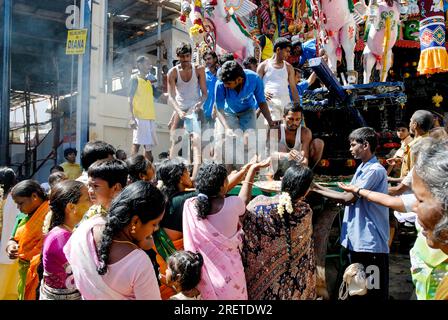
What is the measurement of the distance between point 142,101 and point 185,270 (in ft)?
16.3

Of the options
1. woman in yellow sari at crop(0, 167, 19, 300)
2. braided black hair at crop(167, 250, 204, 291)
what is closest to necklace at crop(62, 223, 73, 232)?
braided black hair at crop(167, 250, 204, 291)

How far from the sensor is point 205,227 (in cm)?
233

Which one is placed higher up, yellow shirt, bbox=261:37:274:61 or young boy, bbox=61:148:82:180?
yellow shirt, bbox=261:37:274:61

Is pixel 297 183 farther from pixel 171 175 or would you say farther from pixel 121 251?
pixel 121 251

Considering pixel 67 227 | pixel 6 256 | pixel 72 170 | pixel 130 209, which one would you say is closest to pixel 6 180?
pixel 6 256

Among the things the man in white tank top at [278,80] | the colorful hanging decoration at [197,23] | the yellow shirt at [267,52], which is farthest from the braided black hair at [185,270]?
the yellow shirt at [267,52]

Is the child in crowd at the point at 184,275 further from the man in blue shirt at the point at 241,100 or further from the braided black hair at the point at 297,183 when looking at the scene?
the man in blue shirt at the point at 241,100

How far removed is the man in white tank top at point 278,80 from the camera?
501 centimetres

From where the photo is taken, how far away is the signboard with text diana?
7.75m

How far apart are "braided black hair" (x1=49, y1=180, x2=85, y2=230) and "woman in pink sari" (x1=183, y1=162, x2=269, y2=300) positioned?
0.69 meters

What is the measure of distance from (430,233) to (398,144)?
4.73 metres

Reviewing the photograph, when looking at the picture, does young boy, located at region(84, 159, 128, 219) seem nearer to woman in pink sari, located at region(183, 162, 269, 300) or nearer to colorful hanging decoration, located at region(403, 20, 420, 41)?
woman in pink sari, located at region(183, 162, 269, 300)

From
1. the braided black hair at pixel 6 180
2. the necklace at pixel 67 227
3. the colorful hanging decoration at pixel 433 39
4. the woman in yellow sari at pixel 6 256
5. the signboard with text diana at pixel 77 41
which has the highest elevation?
the signboard with text diana at pixel 77 41

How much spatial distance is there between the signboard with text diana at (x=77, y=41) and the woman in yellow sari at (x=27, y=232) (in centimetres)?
550
